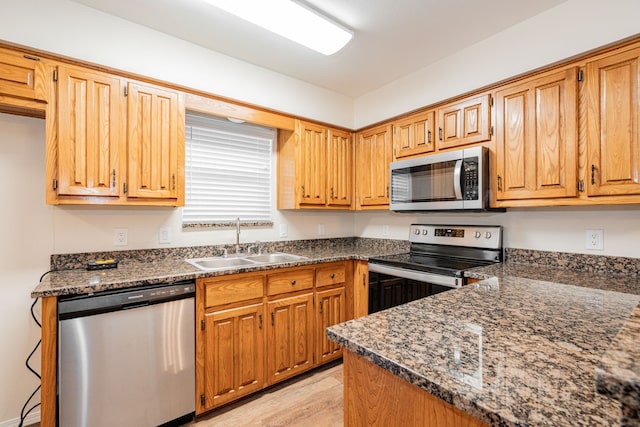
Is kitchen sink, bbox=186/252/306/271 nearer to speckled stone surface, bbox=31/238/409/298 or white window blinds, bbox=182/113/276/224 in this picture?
speckled stone surface, bbox=31/238/409/298

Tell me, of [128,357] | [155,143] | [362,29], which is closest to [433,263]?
[362,29]

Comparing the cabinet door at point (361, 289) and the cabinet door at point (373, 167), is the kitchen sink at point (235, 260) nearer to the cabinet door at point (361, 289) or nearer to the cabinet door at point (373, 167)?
the cabinet door at point (361, 289)

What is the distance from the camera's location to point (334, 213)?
11.3 feet

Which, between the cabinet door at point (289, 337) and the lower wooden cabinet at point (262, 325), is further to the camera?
the cabinet door at point (289, 337)

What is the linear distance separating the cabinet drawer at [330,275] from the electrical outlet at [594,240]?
5.64 feet

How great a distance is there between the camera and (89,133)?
6.05 ft

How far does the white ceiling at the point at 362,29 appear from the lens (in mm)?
1866

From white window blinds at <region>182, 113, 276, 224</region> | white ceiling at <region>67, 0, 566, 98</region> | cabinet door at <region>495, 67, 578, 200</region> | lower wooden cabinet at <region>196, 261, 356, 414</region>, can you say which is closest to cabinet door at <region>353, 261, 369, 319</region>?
lower wooden cabinet at <region>196, 261, 356, 414</region>

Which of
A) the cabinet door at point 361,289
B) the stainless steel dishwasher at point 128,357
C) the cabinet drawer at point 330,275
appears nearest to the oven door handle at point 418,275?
the cabinet door at point 361,289

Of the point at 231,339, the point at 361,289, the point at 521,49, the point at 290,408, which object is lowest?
the point at 290,408

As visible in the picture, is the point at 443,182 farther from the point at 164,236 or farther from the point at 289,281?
the point at 164,236

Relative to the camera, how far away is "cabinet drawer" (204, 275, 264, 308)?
195 centimetres

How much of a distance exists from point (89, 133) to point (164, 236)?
2.81 feet

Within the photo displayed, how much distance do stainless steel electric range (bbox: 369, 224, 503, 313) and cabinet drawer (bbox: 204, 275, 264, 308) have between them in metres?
0.98
